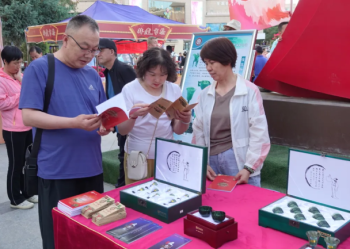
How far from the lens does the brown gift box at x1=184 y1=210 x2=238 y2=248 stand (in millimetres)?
1232

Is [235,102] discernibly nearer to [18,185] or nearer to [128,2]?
[18,185]

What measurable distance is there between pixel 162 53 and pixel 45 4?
Answer: 18.0 m

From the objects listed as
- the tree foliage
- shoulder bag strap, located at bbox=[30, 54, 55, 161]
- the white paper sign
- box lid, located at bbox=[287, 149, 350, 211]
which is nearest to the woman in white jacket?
the white paper sign

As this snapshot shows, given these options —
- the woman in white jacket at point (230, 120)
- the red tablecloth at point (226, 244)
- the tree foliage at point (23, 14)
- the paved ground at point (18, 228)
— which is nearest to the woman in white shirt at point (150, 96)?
the woman in white jacket at point (230, 120)

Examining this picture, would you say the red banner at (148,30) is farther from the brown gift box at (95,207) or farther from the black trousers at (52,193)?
the brown gift box at (95,207)

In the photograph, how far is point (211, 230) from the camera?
4.05 feet

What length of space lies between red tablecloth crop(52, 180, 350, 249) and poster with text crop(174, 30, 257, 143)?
2.07m

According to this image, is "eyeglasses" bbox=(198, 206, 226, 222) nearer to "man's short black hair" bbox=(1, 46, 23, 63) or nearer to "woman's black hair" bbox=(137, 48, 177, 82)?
"woman's black hair" bbox=(137, 48, 177, 82)

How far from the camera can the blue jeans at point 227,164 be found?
206 centimetres

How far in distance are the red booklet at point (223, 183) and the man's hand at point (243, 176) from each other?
3cm

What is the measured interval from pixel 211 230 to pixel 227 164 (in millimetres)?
868

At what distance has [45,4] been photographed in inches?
700

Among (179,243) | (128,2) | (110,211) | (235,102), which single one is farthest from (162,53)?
(128,2)

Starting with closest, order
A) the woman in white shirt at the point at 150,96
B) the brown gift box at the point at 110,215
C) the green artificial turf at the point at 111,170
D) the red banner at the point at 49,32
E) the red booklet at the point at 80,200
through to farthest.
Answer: the brown gift box at the point at 110,215, the red booklet at the point at 80,200, the woman in white shirt at the point at 150,96, the green artificial turf at the point at 111,170, the red banner at the point at 49,32
